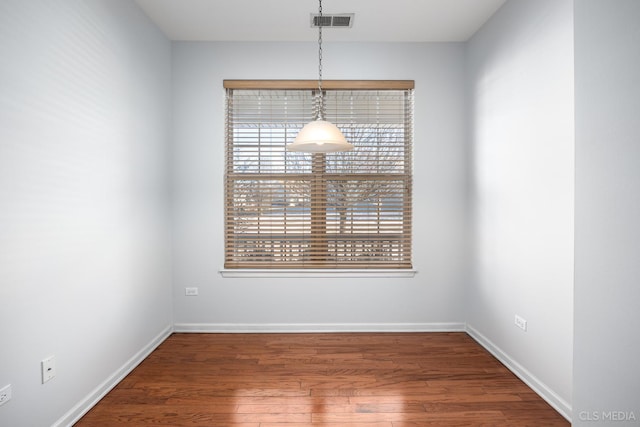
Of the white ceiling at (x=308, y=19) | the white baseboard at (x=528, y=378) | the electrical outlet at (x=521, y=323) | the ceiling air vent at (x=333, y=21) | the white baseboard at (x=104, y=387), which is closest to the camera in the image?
the white baseboard at (x=104, y=387)

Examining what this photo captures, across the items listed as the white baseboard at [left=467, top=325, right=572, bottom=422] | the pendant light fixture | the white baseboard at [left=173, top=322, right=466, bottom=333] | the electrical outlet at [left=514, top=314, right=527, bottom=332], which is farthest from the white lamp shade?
the white baseboard at [left=467, top=325, right=572, bottom=422]

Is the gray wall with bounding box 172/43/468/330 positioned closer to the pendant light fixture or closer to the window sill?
the window sill

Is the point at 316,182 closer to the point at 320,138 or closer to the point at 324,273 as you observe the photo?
the point at 324,273

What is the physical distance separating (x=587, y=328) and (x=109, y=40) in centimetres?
326

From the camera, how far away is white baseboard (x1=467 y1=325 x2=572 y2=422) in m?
2.23

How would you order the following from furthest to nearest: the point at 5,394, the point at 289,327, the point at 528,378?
the point at 289,327 → the point at 528,378 → the point at 5,394

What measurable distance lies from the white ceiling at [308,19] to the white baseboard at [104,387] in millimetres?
2939

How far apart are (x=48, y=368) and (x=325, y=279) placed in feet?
7.66

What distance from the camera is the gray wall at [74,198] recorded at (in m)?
1.76

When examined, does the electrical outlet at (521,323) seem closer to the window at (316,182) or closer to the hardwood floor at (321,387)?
the hardwood floor at (321,387)

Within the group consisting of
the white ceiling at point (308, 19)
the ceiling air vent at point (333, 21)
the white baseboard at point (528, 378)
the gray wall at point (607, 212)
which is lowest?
the white baseboard at point (528, 378)

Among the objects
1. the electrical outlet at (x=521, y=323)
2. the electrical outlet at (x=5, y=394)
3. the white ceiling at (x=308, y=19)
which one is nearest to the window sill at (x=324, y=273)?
the electrical outlet at (x=521, y=323)

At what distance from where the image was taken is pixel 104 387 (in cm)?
247

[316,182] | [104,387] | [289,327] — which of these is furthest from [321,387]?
[316,182]
